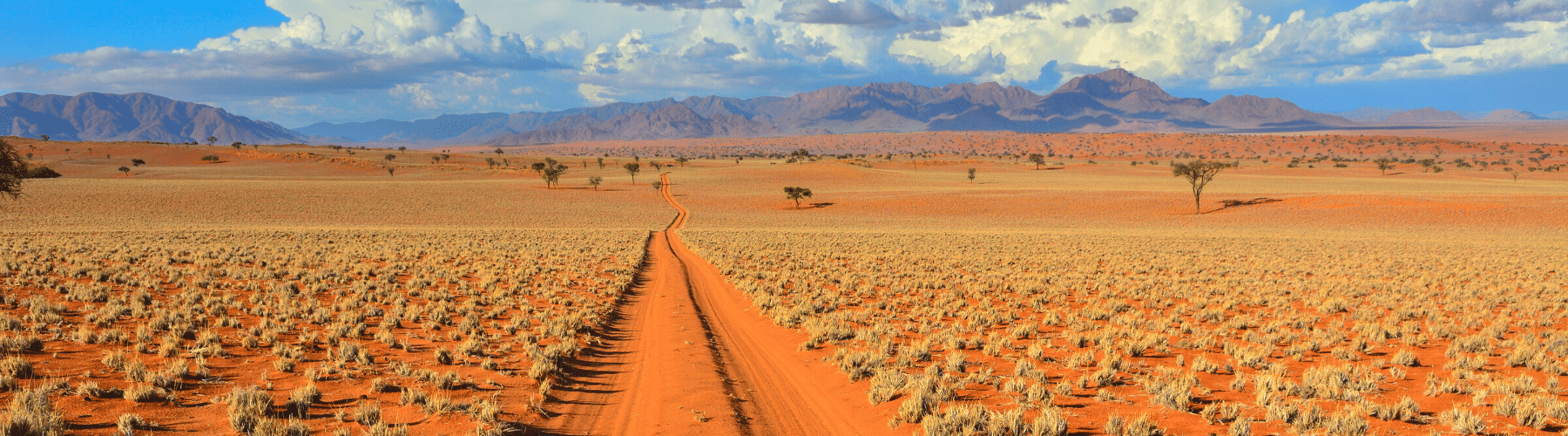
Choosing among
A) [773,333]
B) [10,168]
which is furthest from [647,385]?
→ [10,168]

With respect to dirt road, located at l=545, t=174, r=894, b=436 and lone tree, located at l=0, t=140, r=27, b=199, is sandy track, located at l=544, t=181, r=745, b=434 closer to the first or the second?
dirt road, located at l=545, t=174, r=894, b=436

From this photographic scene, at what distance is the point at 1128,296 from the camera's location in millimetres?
16547

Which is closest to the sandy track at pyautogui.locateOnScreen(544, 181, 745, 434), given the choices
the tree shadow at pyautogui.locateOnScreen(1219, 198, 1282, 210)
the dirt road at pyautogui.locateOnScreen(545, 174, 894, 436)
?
the dirt road at pyautogui.locateOnScreen(545, 174, 894, 436)

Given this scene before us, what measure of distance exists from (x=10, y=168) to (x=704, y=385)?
3224 centimetres

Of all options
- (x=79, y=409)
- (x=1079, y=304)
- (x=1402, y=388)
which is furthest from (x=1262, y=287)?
(x=79, y=409)

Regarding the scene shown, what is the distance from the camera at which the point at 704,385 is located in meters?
8.82

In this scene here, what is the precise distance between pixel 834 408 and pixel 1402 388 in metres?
7.39

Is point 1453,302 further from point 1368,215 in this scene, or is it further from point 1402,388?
point 1368,215

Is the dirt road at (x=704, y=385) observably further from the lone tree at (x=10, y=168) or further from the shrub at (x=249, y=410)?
the lone tree at (x=10, y=168)

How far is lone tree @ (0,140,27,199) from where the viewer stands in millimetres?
24438

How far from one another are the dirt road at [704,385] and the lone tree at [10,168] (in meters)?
27.1

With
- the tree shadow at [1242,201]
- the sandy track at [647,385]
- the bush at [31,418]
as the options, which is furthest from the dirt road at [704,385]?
the tree shadow at [1242,201]

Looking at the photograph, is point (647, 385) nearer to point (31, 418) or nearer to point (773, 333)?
point (773, 333)

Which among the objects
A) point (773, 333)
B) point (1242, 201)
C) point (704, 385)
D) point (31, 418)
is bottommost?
point (1242, 201)
